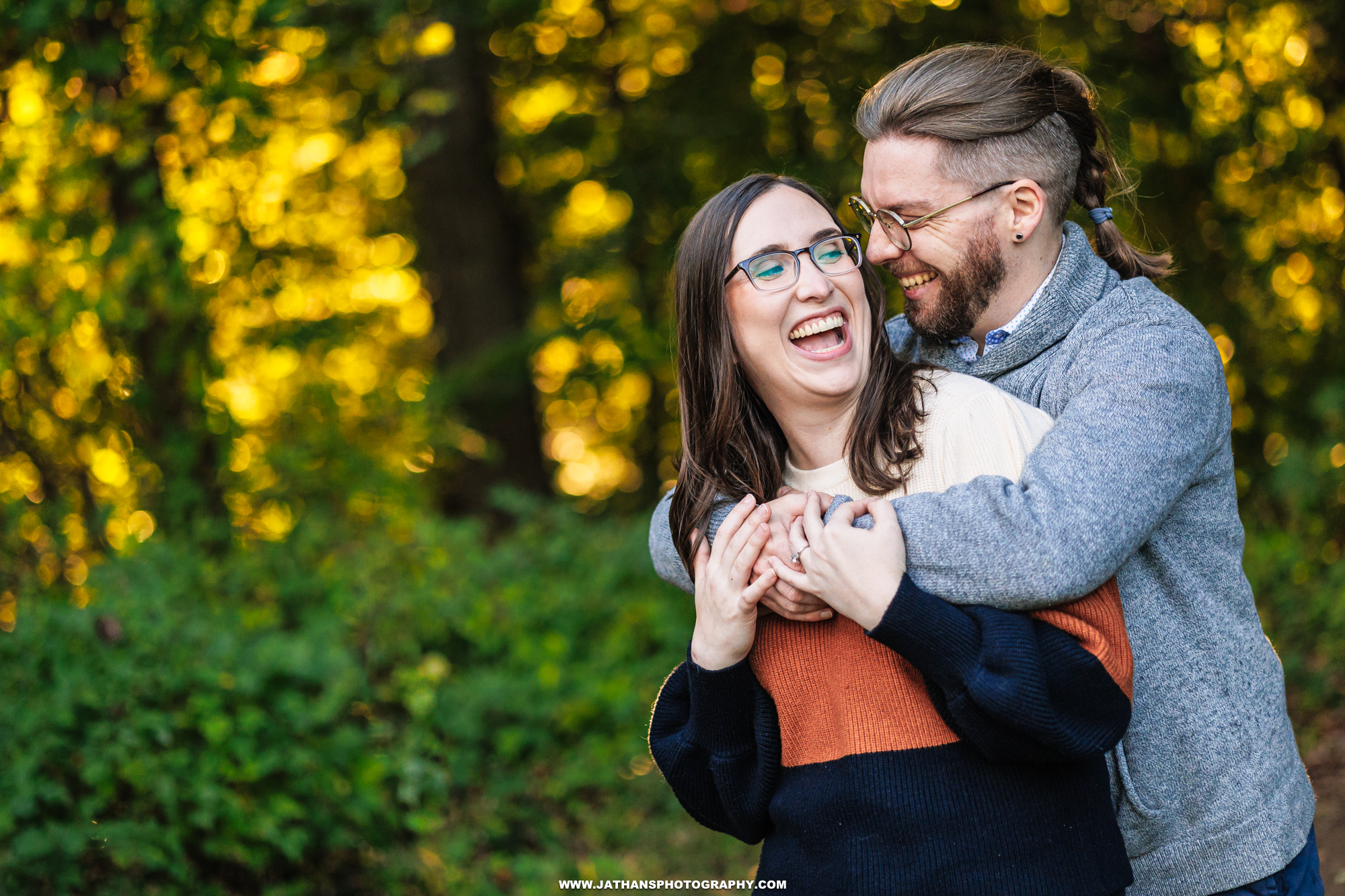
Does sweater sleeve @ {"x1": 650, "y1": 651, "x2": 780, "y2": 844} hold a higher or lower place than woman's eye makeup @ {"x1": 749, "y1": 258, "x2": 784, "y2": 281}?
lower

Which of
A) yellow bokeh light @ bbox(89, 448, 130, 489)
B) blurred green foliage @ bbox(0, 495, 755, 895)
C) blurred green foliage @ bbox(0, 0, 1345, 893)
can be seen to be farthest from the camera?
yellow bokeh light @ bbox(89, 448, 130, 489)

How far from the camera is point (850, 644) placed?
6.18ft

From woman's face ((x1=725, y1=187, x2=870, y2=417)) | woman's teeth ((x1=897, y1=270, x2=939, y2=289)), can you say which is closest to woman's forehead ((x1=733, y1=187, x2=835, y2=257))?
woman's face ((x1=725, y1=187, x2=870, y2=417))

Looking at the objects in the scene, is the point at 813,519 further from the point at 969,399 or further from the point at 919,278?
the point at 919,278

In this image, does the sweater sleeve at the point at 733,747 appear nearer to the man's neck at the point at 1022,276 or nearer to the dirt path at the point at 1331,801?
the man's neck at the point at 1022,276

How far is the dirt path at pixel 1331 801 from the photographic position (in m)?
3.81

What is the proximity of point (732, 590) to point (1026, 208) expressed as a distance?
949mm

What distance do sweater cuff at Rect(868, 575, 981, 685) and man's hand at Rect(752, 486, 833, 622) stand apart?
19 cm

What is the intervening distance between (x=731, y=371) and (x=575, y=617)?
396cm

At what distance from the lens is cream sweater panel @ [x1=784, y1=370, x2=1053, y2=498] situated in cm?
182

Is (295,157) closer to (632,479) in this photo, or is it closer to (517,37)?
(517,37)

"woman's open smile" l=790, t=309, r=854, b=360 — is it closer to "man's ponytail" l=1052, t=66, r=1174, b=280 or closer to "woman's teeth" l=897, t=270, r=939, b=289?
"woman's teeth" l=897, t=270, r=939, b=289

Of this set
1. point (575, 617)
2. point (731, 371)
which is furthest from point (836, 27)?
point (731, 371)

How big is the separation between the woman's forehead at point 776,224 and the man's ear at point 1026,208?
38 centimetres
